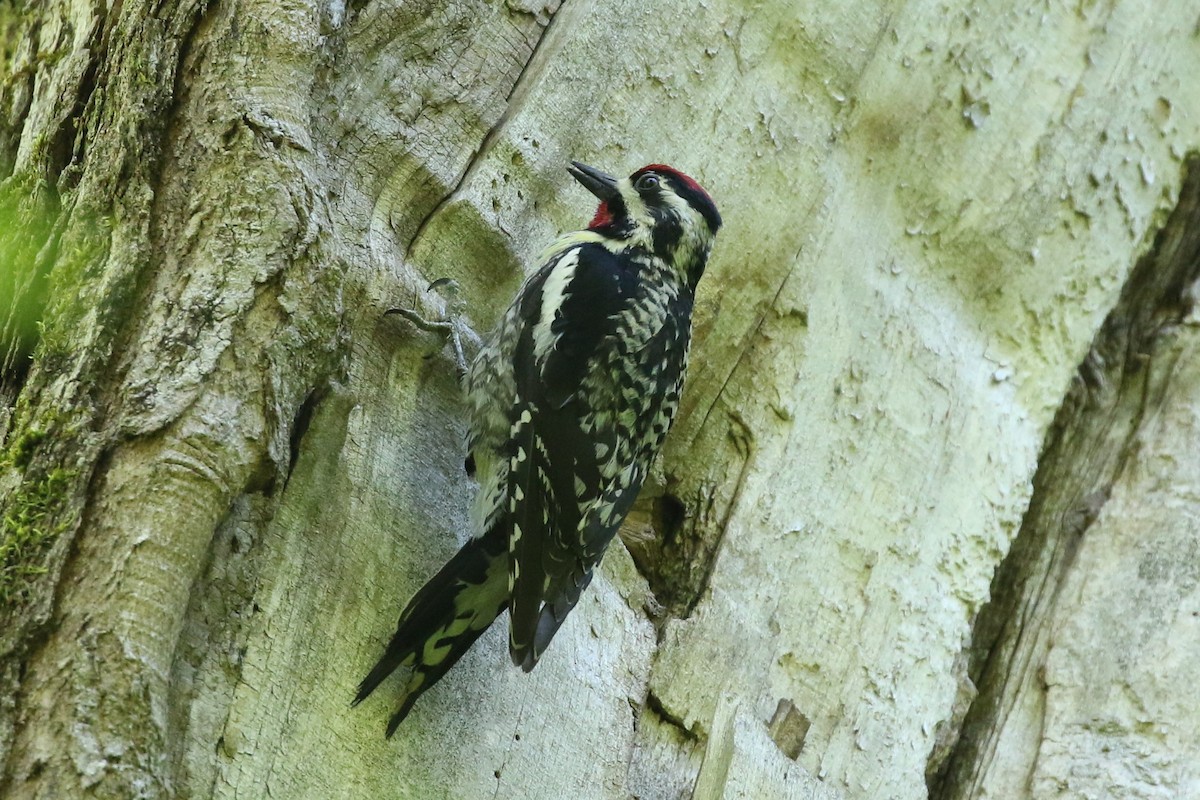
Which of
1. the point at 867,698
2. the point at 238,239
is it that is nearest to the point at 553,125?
the point at 238,239

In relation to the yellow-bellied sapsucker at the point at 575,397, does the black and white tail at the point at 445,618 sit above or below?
below

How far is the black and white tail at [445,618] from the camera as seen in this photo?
2.63 meters

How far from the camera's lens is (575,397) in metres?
3.20

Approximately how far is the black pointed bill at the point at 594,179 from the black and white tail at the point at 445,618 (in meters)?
0.97

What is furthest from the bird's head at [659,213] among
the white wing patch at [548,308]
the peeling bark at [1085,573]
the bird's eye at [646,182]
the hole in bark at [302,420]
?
the peeling bark at [1085,573]

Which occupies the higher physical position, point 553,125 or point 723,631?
point 553,125

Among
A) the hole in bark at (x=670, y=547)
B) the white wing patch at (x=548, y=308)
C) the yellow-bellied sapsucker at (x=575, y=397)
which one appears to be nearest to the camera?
the yellow-bellied sapsucker at (x=575, y=397)

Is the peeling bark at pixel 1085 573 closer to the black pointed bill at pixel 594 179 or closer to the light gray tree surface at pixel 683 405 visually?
the light gray tree surface at pixel 683 405

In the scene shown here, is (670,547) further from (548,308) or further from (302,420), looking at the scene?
(302,420)

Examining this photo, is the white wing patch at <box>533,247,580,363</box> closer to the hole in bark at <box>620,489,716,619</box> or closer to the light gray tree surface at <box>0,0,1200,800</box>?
the light gray tree surface at <box>0,0,1200,800</box>

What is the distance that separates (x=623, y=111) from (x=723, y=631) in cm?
139

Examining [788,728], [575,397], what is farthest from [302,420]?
[788,728]

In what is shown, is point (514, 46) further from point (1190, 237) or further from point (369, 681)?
point (1190, 237)

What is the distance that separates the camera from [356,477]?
2758 millimetres
